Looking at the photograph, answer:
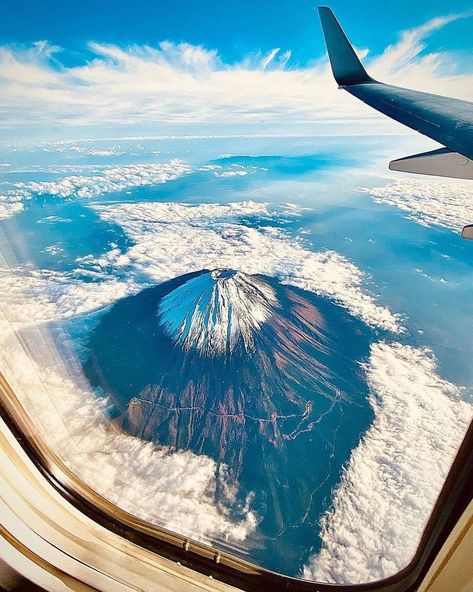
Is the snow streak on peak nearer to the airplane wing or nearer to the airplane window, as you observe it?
the airplane window

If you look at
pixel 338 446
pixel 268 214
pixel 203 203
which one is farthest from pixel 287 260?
pixel 338 446

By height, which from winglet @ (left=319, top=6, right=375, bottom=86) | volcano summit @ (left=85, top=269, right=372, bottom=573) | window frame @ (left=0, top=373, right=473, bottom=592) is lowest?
volcano summit @ (left=85, top=269, right=372, bottom=573)

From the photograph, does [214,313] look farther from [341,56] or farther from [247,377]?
[341,56]

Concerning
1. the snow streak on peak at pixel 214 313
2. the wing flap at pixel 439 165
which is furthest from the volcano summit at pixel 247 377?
the wing flap at pixel 439 165

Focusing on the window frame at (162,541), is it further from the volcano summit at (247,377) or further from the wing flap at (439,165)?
the volcano summit at (247,377)

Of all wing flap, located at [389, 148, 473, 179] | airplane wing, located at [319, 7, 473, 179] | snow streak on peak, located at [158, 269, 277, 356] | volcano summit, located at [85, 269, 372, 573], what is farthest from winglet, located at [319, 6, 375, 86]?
snow streak on peak, located at [158, 269, 277, 356]

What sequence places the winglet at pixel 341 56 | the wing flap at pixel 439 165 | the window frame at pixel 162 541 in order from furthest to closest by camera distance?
the winglet at pixel 341 56 → the wing flap at pixel 439 165 → the window frame at pixel 162 541

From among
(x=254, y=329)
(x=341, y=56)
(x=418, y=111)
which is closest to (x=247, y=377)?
(x=254, y=329)
